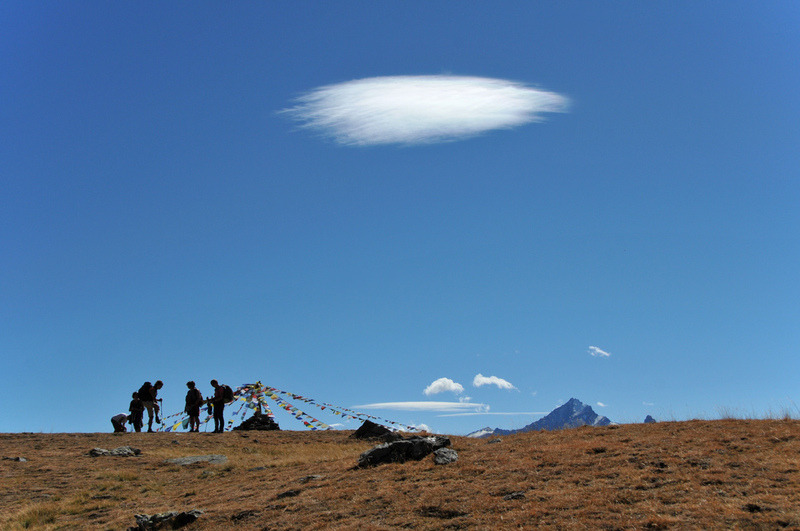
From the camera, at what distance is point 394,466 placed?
13.1 metres

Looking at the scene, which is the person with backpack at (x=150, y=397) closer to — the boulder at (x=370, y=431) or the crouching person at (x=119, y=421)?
the crouching person at (x=119, y=421)

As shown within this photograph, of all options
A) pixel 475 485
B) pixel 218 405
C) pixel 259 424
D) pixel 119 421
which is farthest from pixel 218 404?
pixel 475 485

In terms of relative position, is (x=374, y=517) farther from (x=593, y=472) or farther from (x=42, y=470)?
(x=42, y=470)

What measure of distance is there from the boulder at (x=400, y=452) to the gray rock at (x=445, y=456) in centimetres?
36

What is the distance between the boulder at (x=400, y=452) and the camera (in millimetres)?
13695

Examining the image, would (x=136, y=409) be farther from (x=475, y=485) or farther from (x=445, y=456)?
(x=475, y=485)

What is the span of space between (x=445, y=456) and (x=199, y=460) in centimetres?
795

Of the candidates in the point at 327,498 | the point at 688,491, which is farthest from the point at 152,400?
the point at 688,491

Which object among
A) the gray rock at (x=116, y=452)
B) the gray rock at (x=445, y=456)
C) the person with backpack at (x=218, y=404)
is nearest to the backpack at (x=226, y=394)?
the person with backpack at (x=218, y=404)

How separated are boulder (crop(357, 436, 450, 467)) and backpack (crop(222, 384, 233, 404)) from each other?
11053 mm

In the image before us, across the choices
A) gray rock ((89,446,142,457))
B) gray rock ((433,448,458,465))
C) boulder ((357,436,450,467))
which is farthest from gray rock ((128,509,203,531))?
gray rock ((89,446,142,457))

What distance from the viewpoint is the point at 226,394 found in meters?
23.9

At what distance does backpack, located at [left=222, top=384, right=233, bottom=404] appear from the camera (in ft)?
77.8

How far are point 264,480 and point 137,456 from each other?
631 centimetres
